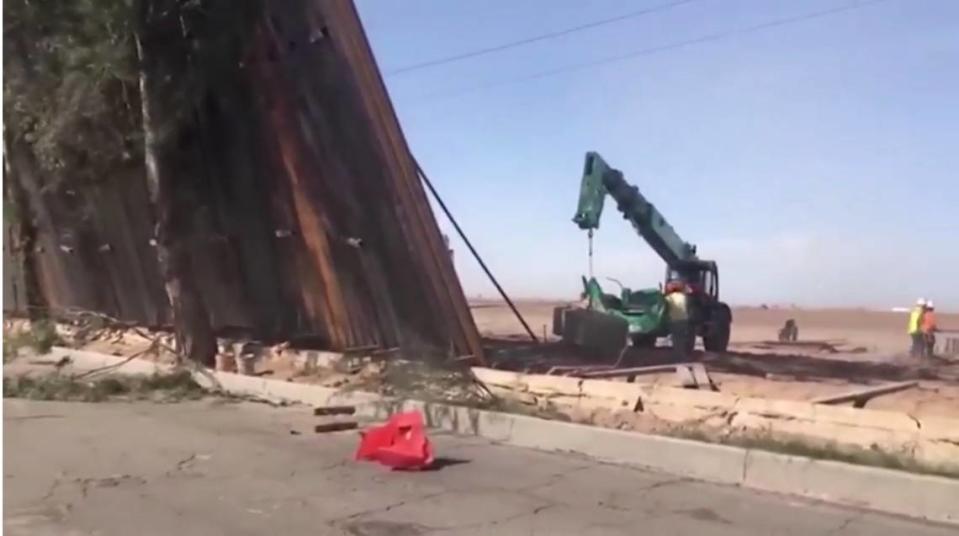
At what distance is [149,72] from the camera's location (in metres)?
15.4

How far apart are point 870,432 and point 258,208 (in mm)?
11978

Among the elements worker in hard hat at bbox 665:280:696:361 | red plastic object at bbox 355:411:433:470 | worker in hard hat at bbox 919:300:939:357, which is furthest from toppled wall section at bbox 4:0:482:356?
worker in hard hat at bbox 919:300:939:357

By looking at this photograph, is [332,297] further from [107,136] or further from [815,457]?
[815,457]

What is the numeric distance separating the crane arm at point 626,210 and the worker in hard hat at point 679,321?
91.7 inches

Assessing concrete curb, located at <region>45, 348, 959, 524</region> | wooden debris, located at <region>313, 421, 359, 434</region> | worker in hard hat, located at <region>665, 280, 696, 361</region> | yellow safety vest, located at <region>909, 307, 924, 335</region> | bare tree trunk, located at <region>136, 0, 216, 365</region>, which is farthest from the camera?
yellow safety vest, located at <region>909, 307, 924, 335</region>

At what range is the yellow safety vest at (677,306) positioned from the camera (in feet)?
75.4

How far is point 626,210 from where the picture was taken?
25.8 metres

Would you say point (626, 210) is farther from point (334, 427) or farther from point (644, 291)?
point (334, 427)

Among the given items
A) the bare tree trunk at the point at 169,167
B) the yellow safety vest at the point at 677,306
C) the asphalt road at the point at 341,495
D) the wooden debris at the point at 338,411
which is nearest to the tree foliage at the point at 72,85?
the bare tree trunk at the point at 169,167

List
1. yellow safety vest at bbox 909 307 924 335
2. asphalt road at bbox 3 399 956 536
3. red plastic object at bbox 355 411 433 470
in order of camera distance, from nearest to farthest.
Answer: asphalt road at bbox 3 399 956 536, red plastic object at bbox 355 411 433 470, yellow safety vest at bbox 909 307 924 335

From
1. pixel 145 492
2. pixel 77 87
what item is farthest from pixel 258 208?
pixel 145 492

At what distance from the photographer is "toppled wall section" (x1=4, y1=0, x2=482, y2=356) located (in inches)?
603

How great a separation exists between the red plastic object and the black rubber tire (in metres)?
16.2

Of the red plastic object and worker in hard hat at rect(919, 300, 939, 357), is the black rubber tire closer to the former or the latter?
worker in hard hat at rect(919, 300, 939, 357)
